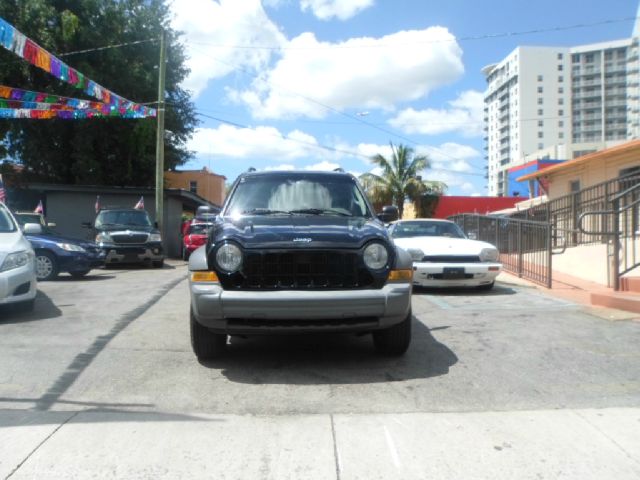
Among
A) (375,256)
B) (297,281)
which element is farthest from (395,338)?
(297,281)

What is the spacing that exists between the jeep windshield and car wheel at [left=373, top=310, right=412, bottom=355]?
1287 millimetres

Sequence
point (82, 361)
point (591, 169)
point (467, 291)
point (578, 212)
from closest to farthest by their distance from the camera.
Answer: point (82, 361)
point (467, 291)
point (578, 212)
point (591, 169)

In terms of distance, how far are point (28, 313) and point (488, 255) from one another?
22.7 feet

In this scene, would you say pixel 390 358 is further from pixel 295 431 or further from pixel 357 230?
pixel 295 431

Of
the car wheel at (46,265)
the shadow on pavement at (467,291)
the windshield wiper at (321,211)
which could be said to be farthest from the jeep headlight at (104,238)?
the windshield wiper at (321,211)

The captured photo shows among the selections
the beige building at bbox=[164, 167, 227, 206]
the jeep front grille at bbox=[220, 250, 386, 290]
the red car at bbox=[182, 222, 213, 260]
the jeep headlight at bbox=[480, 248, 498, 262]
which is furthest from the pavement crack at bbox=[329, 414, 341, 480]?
the beige building at bbox=[164, 167, 227, 206]

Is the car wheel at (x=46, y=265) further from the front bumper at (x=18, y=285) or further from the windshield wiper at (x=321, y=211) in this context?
the windshield wiper at (x=321, y=211)

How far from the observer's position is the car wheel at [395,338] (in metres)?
4.80

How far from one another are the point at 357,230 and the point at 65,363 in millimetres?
2814

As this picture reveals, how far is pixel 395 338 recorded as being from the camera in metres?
4.83

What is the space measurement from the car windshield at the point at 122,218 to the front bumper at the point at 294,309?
1234 centimetres

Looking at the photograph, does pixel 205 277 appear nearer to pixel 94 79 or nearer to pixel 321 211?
pixel 321 211

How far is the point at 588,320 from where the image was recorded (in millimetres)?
6512

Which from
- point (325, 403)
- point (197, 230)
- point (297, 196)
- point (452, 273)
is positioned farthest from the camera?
point (197, 230)
